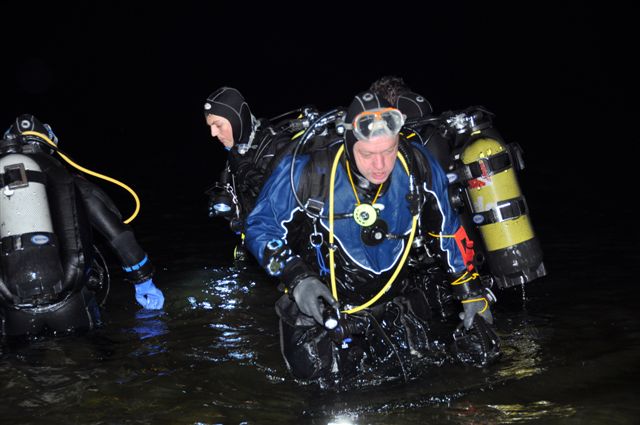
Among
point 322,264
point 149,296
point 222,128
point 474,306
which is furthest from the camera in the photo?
point 222,128

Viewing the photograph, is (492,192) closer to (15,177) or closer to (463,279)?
(463,279)

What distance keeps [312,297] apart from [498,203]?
1670mm

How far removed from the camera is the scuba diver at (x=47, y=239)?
190 inches

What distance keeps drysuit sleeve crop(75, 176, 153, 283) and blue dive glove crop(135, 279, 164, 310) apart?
19 cm

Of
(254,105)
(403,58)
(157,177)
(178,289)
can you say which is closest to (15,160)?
(178,289)

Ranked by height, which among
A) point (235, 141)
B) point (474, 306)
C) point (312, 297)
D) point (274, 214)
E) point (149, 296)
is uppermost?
point (235, 141)

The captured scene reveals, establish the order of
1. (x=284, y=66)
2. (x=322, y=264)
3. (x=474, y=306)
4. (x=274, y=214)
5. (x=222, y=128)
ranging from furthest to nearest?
(x=284, y=66)
(x=222, y=128)
(x=474, y=306)
(x=322, y=264)
(x=274, y=214)

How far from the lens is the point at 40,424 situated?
4023mm

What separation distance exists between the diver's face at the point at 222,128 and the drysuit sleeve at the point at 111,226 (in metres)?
1.10

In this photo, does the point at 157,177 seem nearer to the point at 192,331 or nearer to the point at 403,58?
the point at 192,331

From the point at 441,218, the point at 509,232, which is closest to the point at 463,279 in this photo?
the point at 441,218

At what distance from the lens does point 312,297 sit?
151 inches

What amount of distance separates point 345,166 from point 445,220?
0.71 meters

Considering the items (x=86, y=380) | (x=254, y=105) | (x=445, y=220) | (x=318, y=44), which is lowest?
(x=86, y=380)
